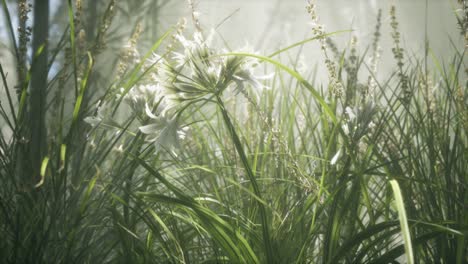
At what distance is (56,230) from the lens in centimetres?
56

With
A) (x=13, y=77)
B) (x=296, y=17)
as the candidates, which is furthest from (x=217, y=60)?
(x=296, y=17)

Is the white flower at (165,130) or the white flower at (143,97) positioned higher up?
the white flower at (143,97)

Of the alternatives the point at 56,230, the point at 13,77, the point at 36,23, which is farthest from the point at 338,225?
the point at 13,77

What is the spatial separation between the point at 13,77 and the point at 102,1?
35 cm

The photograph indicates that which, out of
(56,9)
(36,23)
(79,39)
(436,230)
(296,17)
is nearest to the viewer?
(436,230)

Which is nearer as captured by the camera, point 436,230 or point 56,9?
point 436,230

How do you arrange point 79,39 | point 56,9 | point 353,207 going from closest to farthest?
1. point 353,207
2. point 79,39
3. point 56,9

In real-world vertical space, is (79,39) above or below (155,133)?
above

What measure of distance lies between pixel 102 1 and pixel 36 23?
1.69ft

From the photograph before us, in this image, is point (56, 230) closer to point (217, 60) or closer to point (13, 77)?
point (217, 60)

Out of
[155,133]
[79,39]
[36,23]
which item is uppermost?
[36,23]

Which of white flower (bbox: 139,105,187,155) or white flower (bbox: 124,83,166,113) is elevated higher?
white flower (bbox: 124,83,166,113)

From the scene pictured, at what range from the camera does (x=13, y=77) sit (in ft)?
4.14

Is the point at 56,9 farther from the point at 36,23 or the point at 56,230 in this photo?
the point at 56,230
